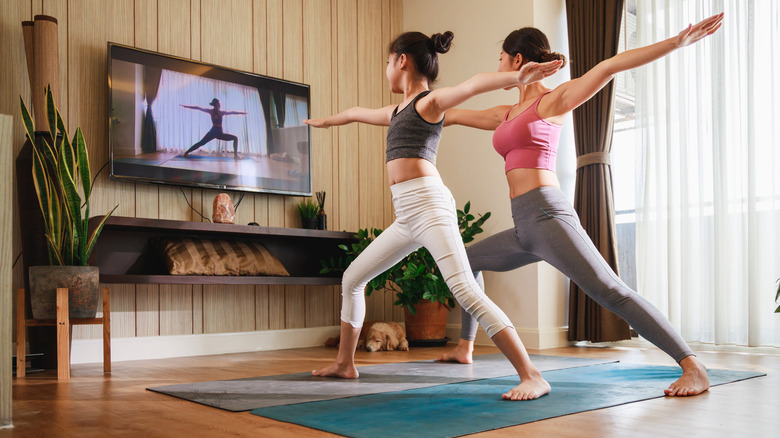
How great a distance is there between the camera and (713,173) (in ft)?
11.9

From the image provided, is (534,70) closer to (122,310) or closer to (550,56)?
(550,56)

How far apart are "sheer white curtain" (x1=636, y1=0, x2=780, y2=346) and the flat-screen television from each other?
210 cm

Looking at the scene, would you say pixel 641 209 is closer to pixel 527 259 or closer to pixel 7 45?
pixel 527 259

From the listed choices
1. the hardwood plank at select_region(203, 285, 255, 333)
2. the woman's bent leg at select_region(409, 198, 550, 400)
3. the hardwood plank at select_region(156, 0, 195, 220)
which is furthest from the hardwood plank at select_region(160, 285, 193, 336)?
the woman's bent leg at select_region(409, 198, 550, 400)

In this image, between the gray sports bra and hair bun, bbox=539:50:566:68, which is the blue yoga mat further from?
hair bun, bbox=539:50:566:68

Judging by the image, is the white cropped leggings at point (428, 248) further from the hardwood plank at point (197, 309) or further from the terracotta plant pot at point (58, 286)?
the hardwood plank at point (197, 309)

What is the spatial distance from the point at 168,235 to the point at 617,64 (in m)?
2.62

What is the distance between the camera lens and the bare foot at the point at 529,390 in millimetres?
2064

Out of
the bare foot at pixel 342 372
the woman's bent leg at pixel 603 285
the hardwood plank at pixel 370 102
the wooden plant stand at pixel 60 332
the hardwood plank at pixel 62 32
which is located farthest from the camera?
the hardwood plank at pixel 370 102

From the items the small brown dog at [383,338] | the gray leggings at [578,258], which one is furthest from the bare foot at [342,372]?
the small brown dog at [383,338]

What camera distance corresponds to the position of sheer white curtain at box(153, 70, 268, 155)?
3.72 m

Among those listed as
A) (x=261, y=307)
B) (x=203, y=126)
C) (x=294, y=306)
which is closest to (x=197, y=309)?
(x=261, y=307)

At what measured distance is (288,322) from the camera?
4340 mm

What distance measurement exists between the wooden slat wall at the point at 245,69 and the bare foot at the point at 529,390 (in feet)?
7.66
